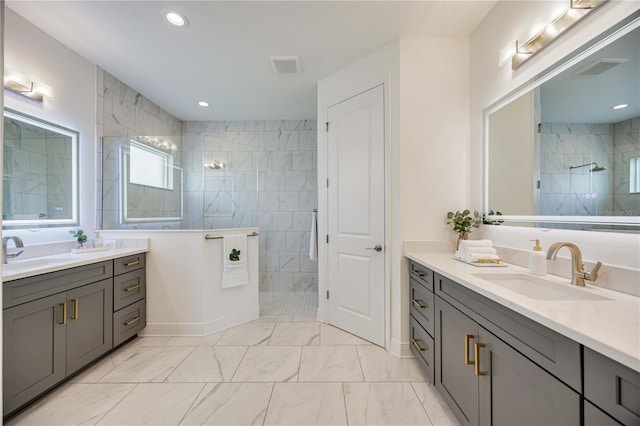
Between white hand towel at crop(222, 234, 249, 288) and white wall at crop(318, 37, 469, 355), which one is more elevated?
white wall at crop(318, 37, 469, 355)

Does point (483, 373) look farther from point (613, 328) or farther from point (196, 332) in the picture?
point (196, 332)

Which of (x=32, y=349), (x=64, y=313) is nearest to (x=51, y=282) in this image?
(x=64, y=313)

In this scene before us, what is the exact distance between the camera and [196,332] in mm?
2568

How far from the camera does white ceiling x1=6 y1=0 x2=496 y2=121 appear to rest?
1.89 meters

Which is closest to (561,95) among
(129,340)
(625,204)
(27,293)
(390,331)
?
(625,204)

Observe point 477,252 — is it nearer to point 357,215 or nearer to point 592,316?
point 592,316

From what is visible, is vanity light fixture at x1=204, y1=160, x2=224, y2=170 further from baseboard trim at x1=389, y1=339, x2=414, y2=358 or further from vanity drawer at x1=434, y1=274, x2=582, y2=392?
vanity drawer at x1=434, y1=274, x2=582, y2=392

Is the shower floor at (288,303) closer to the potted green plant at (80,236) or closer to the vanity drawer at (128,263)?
the vanity drawer at (128,263)

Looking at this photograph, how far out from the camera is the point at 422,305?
6.10 ft

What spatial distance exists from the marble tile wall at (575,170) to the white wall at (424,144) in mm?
742

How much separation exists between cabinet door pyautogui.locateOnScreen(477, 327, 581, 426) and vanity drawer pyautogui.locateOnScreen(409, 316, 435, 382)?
0.54 meters

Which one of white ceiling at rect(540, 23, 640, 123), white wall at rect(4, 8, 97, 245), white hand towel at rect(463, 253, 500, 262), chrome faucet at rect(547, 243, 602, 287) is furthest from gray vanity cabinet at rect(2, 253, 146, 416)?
white ceiling at rect(540, 23, 640, 123)

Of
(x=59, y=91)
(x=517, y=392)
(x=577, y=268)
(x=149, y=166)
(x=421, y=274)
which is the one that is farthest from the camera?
(x=149, y=166)

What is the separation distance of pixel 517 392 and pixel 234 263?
7.98ft
